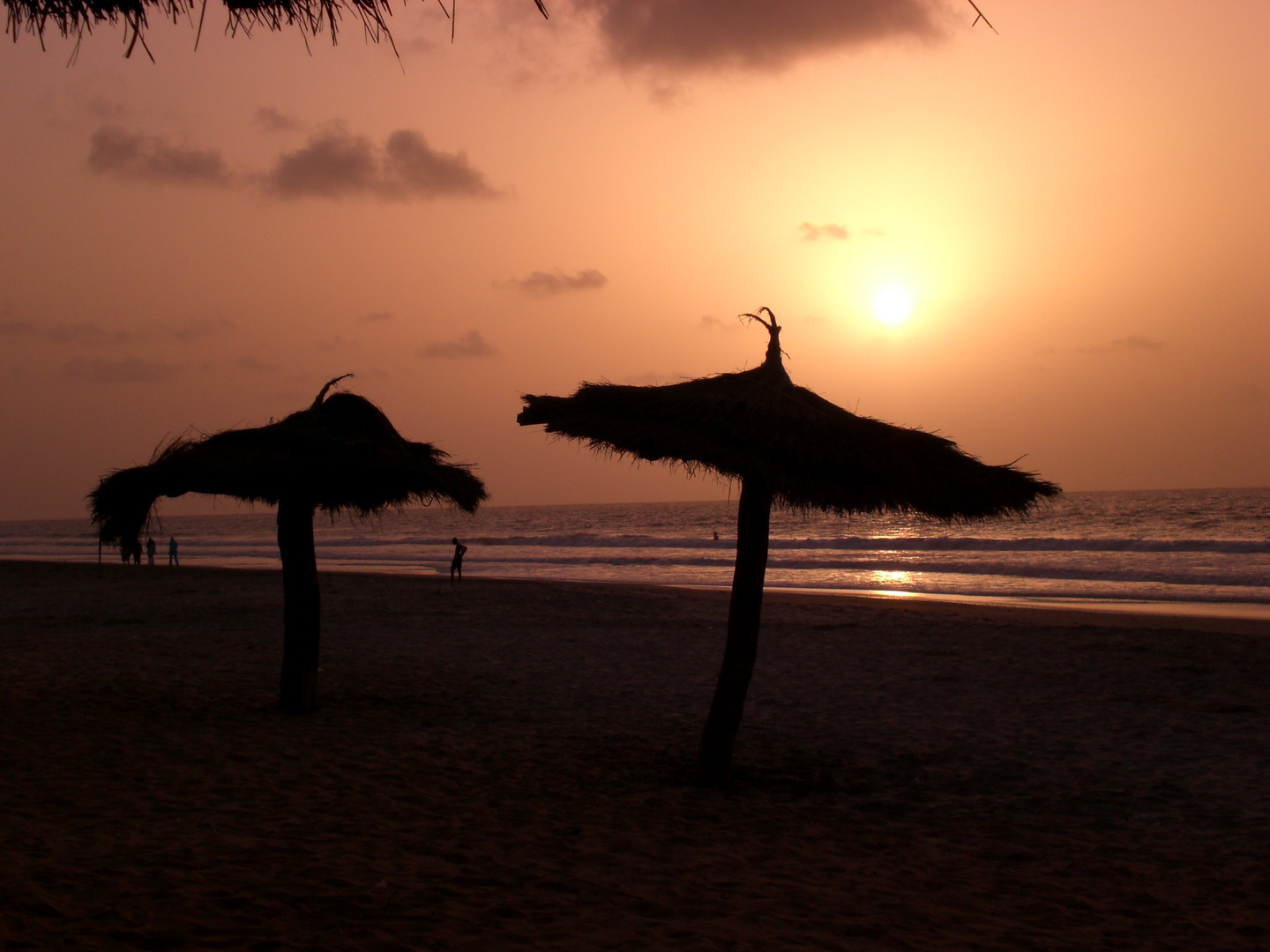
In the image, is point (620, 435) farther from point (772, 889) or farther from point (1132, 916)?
point (1132, 916)

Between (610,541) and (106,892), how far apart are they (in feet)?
161

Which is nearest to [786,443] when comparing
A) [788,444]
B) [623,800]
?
[788,444]

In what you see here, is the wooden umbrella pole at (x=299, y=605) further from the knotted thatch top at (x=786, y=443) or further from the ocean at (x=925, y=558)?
the knotted thatch top at (x=786, y=443)

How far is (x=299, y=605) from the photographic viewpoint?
8664 millimetres

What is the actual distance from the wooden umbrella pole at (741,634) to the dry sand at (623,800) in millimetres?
326

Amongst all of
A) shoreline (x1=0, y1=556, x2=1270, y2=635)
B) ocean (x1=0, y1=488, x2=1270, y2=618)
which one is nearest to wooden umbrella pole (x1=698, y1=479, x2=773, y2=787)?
ocean (x1=0, y1=488, x2=1270, y2=618)

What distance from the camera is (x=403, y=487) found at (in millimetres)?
8680

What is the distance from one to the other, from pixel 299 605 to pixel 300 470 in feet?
4.76

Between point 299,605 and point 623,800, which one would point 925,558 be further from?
point 623,800

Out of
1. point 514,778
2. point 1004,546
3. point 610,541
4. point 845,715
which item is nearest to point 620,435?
point 514,778

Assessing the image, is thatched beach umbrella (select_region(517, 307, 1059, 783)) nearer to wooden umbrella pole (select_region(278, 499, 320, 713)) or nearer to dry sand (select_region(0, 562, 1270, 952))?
dry sand (select_region(0, 562, 1270, 952))

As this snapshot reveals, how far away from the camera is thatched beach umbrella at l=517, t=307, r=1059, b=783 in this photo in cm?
615

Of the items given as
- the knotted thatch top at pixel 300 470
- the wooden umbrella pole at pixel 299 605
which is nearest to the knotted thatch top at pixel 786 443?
the knotted thatch top at pixel 300 470

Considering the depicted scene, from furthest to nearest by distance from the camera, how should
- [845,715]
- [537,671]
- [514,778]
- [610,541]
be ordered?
[610,541] < [537,671] < [845,715] < [514,778]
